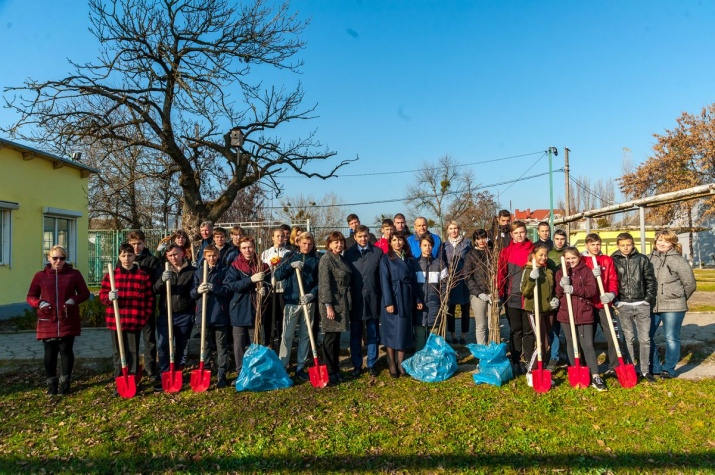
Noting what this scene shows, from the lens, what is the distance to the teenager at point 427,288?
19.3 feet

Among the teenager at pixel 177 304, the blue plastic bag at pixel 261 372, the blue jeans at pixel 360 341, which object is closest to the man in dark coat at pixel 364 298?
the blue jeans at pixel 360 341

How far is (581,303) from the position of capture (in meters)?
5.30

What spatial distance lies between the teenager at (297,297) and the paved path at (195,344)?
2.94 feet

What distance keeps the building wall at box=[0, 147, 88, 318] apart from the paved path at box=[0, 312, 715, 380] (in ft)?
11.1

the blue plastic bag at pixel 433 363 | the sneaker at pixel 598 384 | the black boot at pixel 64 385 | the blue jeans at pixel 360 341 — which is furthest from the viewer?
the blue jeans at pixel 360 341

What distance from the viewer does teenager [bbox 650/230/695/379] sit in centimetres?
542

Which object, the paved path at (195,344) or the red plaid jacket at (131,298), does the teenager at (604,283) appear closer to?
the paved path at (195,344)

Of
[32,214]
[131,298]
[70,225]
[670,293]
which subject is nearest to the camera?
[131,298]

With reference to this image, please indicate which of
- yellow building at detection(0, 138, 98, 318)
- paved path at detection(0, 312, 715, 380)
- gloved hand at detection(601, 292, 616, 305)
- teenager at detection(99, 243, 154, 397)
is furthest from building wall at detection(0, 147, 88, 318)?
gloved hand at detection(601, 292, 616, 305)

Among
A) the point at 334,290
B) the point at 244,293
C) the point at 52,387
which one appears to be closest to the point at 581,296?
the point at 334,290

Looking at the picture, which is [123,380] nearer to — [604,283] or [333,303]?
[333,303]

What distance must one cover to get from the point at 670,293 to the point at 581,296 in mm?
1135

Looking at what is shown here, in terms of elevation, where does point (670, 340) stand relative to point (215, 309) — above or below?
below

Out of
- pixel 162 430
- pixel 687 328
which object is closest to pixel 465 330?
pixel 687 328
